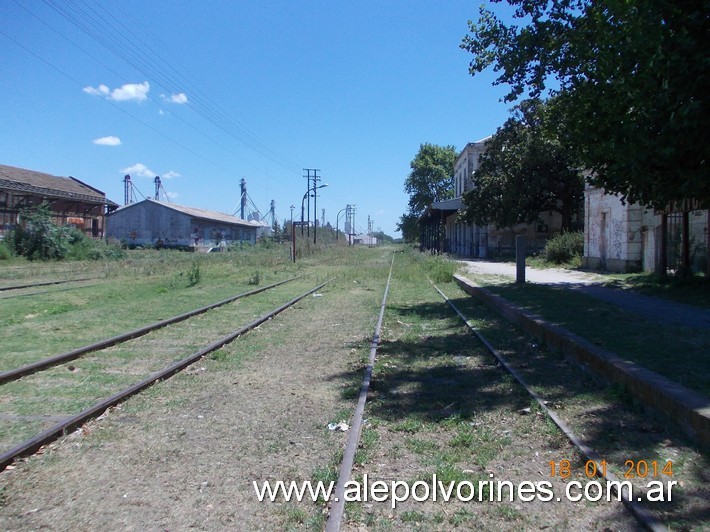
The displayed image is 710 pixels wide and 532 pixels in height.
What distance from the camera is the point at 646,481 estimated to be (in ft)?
12.9

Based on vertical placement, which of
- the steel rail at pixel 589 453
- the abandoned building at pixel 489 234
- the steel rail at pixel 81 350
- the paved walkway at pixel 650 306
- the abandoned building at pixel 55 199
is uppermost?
the abandoned building at pixel 55 199

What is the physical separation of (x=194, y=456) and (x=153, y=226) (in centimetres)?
5925

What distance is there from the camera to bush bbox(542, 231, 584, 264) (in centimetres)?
2744

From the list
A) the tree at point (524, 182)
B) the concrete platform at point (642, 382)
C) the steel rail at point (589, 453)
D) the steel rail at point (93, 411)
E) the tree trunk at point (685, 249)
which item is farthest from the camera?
the tree at point (524, 182)

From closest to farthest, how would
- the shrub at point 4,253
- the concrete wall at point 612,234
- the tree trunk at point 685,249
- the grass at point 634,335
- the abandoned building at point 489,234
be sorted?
the grass at point 634,335
the tree trunk at point 685,249
the concrete wall at point 612,234
the shrub at point 4,253
the abandoned building at point 489,234

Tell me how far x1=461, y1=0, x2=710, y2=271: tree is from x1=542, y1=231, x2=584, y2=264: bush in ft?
38.1

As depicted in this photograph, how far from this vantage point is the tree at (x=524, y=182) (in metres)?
34.2

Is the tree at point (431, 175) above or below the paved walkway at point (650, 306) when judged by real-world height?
above

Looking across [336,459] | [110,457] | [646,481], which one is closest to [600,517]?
[646,481]

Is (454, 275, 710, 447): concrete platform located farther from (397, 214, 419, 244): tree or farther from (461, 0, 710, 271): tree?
(397, 214, 419, 244): tree

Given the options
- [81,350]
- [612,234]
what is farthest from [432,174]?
[81,350]

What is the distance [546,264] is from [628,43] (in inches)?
723

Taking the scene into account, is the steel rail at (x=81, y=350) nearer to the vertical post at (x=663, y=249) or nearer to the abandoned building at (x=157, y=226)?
the vertical post at (x=663, y=249)
